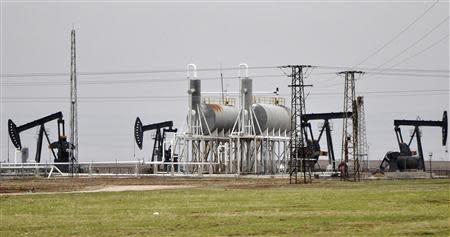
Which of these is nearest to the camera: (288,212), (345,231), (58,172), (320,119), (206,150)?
(345,231)

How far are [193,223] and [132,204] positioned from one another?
33.9 ft

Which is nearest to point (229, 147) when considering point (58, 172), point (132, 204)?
point (58, 172)

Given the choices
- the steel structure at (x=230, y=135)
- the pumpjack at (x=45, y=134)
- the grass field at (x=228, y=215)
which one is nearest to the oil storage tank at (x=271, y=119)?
the steel structure at (x=230, y=135)

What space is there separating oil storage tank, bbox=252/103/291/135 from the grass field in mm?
61393

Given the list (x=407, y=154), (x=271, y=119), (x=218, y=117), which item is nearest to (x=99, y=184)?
(x=218, y=117)

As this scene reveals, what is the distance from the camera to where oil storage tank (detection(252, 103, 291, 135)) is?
105688 millimetres

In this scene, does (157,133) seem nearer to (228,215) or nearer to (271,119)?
(271,119)

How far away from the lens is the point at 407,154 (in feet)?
376

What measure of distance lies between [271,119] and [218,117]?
5885 mm

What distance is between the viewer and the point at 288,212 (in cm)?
3275

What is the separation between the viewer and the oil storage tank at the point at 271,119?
347 ft

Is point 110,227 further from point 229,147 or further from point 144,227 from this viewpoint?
point 229,147

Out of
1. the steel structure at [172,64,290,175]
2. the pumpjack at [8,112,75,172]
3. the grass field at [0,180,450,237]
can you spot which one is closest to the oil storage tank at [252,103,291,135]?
the steel structure at [172,64,290,175]

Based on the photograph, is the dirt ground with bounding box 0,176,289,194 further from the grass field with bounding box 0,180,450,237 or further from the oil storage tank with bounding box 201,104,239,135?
the oil storage tank with bounding box 201,104,239,135
